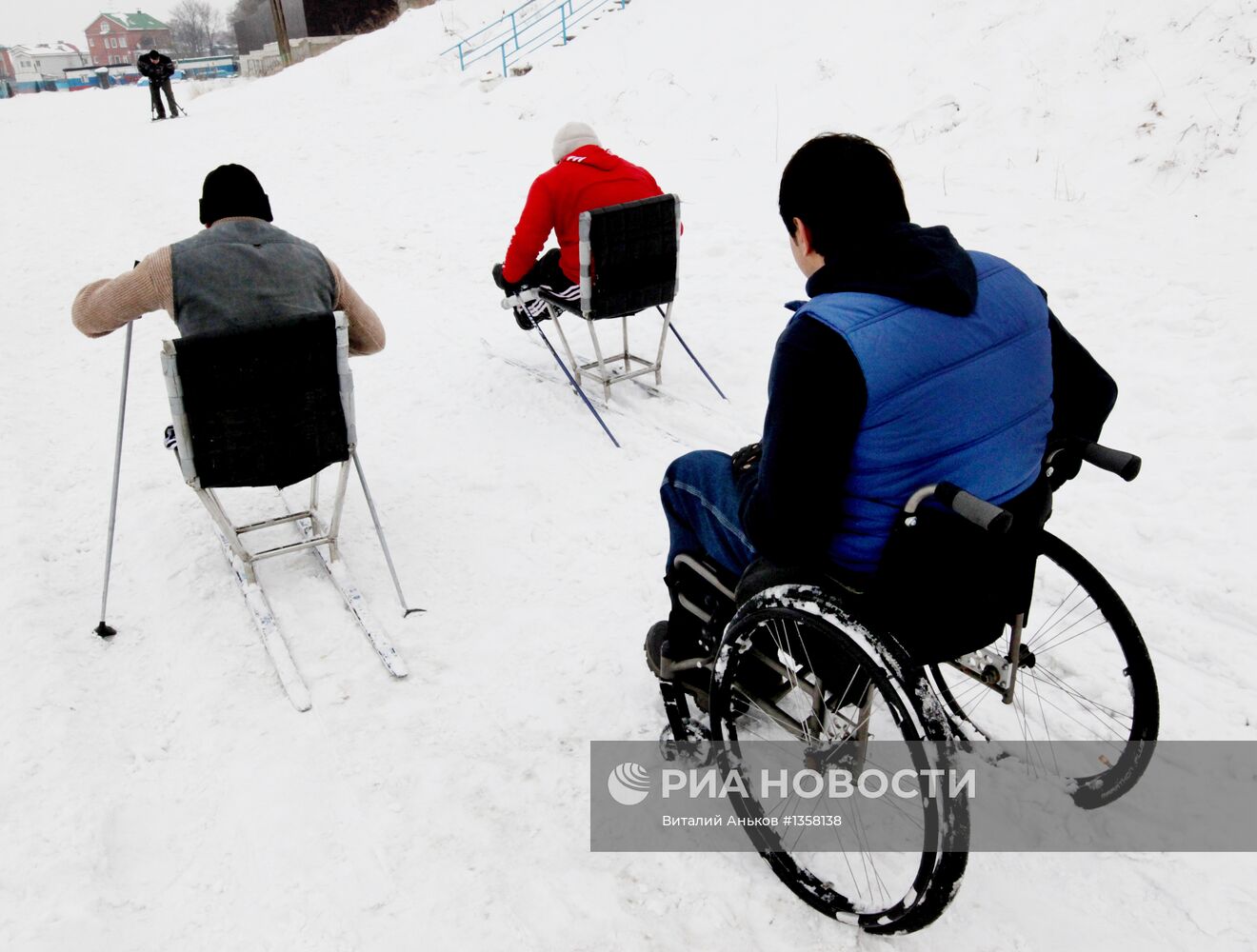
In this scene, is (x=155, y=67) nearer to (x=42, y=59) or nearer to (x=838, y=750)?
(x=838, y=750)

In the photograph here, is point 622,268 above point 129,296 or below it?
below

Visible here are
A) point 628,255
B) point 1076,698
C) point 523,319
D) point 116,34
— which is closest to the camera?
point 1076,698

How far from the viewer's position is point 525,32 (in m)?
19.6

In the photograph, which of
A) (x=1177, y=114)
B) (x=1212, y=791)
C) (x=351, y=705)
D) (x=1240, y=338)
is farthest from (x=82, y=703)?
(x=1177, y=114)

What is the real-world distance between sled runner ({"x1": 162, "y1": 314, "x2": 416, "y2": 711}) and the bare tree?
344 feet

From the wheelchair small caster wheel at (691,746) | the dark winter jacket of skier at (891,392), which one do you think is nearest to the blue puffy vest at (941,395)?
the dark winter jacket of skier at (891,392)

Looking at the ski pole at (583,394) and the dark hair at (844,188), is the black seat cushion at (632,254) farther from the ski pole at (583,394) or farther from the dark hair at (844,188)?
the dark hair at (844,188)

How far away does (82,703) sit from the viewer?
3006mm

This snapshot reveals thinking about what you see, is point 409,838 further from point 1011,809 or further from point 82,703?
point 1011,809

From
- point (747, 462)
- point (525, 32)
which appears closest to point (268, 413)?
point (747, 462)

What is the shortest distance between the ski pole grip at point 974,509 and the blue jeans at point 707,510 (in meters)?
0.55

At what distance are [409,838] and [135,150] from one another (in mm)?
16580

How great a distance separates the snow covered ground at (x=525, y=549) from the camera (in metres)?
2.28

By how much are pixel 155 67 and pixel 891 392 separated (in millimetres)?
22305
